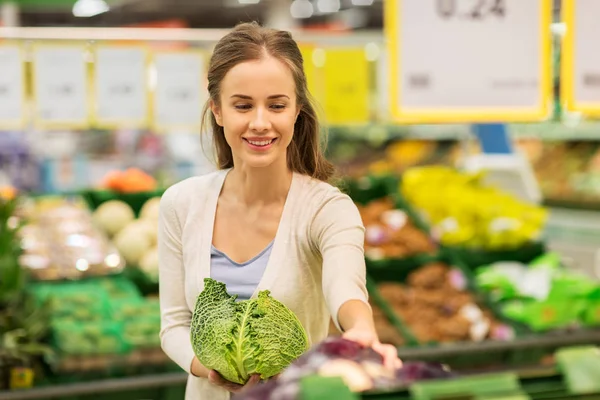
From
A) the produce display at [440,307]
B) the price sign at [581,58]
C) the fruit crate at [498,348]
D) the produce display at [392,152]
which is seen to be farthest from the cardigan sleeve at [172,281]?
the produce display at [392,152]

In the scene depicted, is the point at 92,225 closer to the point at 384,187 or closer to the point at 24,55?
the point at 24,55

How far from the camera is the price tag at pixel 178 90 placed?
530 cm

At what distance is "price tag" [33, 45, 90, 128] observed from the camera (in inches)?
201

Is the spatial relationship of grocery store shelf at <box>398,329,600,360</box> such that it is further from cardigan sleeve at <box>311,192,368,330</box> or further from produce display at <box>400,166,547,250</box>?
cardigan sleeve at <box>311,192,368,330</box>

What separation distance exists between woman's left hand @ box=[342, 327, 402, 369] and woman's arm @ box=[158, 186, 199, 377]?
1.96 feet

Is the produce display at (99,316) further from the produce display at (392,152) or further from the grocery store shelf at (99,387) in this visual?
the produce display at (392,152)

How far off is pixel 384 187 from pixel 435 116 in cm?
152

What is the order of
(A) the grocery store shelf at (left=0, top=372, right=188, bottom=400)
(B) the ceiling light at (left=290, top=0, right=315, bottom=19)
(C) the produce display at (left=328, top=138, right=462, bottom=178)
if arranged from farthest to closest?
(B) the ceiling light at (left=290, top=0, right=315, bottom=19) < (C) the produce display at (left=328, top=138, right=462, bottom=178) < (A) the grocery store shelf at (left=0, top=372, right=188, bottom=400)

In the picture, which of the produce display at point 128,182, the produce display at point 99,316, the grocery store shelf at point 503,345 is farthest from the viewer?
the produce display at point 128,182

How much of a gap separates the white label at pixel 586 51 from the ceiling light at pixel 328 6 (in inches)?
581

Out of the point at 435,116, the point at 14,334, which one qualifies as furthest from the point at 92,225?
the point at 435,116

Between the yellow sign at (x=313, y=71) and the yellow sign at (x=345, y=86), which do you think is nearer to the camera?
the yellow sign at (x=313, y=71)

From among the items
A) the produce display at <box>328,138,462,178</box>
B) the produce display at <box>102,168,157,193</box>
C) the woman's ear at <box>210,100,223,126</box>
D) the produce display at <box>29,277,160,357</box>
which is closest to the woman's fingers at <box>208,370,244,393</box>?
the woman's ear at <box>210,100,223,126</box>

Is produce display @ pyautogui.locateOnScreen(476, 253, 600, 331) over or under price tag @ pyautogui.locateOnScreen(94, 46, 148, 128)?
under
